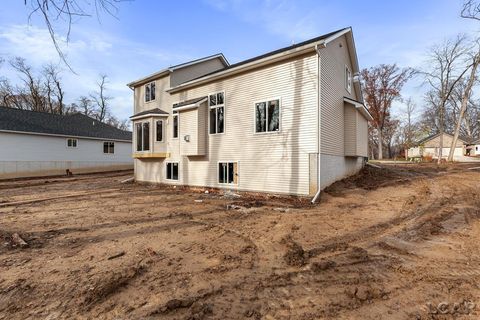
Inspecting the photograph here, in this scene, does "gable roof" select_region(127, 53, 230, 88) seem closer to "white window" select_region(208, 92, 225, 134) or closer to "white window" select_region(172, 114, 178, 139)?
"white window" select_region(172, 114, 178, 139)

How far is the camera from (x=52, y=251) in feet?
16.4

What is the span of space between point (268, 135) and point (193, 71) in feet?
28.3

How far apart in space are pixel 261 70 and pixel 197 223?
24.5 feet

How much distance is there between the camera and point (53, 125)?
25609 mm

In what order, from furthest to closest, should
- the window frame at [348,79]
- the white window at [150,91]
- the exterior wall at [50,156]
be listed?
the exterior wall at [50,156]
the white window at [150,91]
the window frame at [348,79]

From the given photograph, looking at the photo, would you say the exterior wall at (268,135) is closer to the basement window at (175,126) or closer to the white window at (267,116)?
the white window at (267,116)

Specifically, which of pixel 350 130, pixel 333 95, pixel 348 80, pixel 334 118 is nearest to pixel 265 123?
pixel 334 118

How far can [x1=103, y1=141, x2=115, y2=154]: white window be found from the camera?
93.7 feet

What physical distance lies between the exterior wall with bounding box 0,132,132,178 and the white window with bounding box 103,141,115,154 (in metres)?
0.34

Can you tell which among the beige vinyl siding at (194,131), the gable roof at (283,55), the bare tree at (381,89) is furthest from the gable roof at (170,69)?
the bare tree at (381,89)

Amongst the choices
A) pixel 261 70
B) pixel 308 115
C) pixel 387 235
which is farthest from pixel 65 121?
pixel 387 235

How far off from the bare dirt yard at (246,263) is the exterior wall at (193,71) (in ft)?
32.6

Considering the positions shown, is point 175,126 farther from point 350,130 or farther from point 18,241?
point 18,241

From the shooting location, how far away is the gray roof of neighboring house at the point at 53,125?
2266 centimetres
